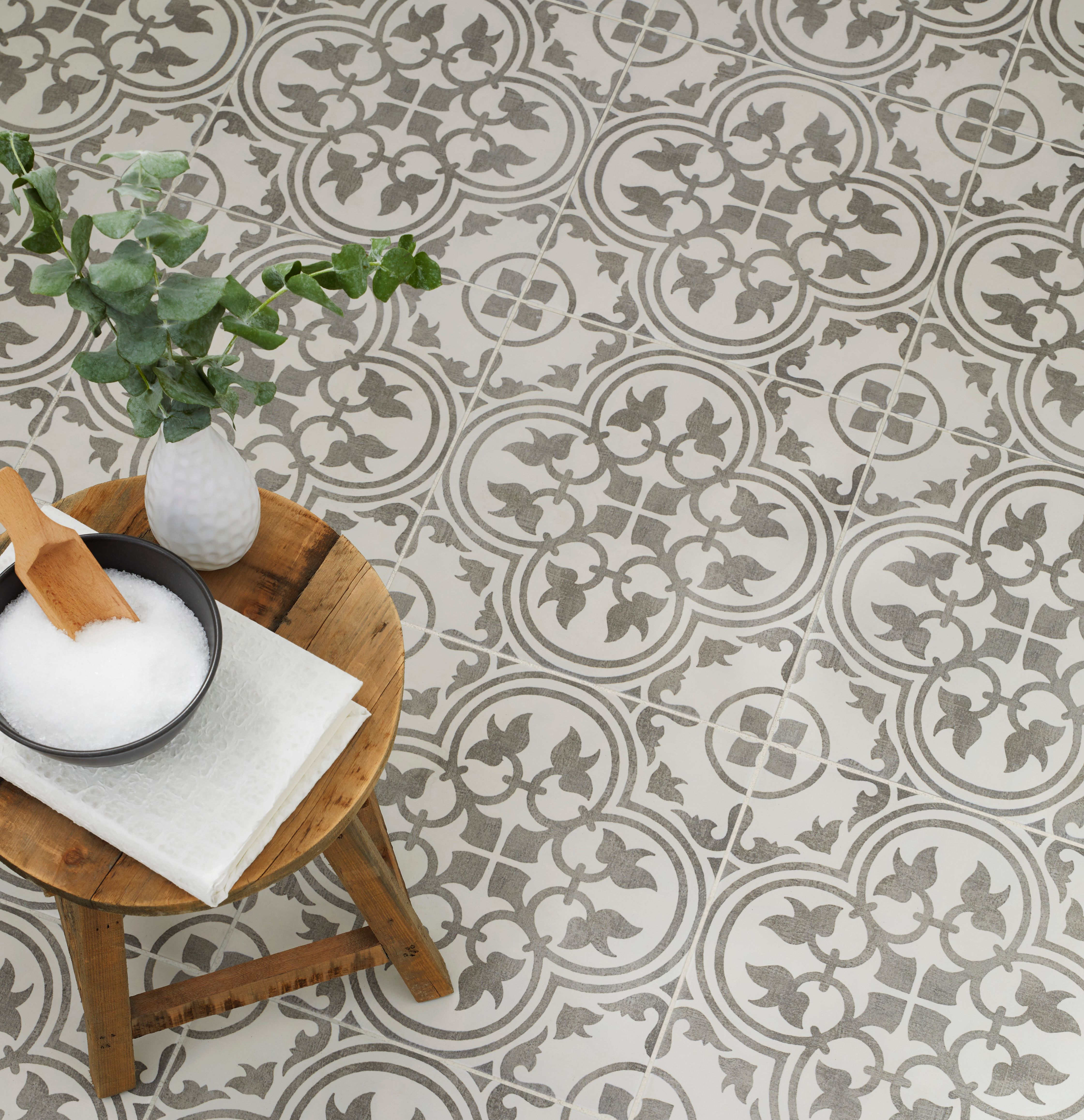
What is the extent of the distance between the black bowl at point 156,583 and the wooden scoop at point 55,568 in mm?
21

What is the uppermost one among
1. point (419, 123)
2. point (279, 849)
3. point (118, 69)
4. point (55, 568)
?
point (419, 123)

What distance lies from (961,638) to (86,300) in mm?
1171

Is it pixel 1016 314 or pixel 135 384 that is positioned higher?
pixel 1016 314

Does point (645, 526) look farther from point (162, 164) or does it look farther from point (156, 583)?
point (162, 164)

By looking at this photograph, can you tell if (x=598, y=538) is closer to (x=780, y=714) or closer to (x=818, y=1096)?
(x=780, y=714)

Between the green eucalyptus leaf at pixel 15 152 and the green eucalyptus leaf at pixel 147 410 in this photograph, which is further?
the green eucalyptus leaf at pixel 147 410

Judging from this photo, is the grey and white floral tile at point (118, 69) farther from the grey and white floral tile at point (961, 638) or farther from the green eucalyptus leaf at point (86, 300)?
the grey and white floral tile at point (961, 638)

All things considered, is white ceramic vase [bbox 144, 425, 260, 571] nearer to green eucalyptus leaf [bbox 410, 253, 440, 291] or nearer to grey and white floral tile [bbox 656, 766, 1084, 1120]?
green eucalyptus leaf [bbox 410, 253, 440, 291]

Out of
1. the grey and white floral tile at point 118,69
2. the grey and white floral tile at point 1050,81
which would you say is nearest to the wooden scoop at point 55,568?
the grey and white floral tile at point 118,69

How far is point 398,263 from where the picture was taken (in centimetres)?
83

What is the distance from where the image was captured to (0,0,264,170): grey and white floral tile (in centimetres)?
177

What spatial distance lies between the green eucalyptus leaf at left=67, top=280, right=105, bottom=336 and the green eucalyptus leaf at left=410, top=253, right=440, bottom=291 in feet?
0.71

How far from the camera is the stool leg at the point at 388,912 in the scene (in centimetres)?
104

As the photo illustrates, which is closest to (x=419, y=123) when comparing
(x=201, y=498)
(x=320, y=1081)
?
(x=201, y=498)
